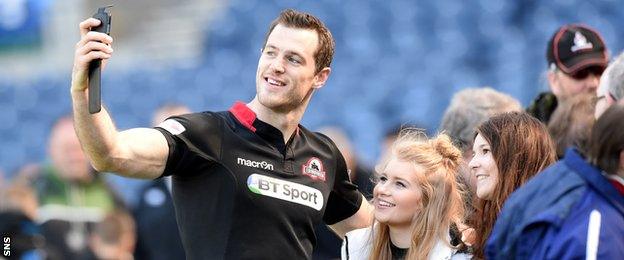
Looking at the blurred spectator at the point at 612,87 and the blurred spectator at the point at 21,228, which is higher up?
the blurred spectator at the point at 612,87

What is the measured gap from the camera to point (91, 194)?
24.4 ft

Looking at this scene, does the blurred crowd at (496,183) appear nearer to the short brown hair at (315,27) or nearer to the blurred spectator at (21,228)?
the blurred spectator at (21,228)

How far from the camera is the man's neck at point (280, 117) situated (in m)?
4.38

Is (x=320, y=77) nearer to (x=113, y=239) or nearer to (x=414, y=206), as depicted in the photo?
(x=414, y=206)

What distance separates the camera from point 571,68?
5582 millimetres

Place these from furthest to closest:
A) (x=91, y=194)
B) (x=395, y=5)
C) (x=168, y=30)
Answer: (x=168, y=30), (x=395, y=5), (x=91, y=194)

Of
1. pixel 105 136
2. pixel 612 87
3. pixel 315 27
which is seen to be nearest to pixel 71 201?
pixel 315 27

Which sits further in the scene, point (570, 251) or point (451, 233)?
point (451, 233)

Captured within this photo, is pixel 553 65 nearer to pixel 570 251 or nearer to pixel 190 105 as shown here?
pixel 570 251

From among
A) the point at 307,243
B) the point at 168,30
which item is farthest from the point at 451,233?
the point at 168,30

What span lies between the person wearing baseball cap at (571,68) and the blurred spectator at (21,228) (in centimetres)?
257

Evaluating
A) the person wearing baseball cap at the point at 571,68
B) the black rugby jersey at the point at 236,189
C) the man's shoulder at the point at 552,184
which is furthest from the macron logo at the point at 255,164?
the person wearing baseball cap at the point at 571,68

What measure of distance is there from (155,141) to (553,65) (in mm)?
2340

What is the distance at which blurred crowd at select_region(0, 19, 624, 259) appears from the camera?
3.18 m
